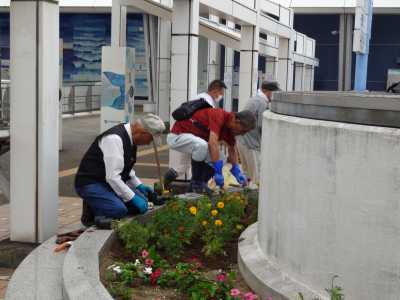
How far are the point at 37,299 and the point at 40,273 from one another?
521mm

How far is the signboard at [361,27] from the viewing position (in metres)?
15.6

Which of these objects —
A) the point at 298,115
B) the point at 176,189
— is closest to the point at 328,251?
the point at 298,115

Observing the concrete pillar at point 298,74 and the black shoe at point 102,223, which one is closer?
the black shoe at point 102,223

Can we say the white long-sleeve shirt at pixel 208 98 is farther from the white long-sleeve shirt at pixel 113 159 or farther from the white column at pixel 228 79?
the white column at pixel 228 79

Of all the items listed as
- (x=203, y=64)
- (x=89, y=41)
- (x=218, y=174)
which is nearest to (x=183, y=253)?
(x=218, y=174)

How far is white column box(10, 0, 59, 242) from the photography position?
5953mm

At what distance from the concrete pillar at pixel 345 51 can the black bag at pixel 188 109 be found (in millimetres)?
32544

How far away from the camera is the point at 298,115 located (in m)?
4.48

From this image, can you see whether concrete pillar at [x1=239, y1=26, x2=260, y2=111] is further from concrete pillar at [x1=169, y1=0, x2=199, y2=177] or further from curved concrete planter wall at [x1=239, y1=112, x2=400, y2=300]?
curved concrete planter wall at [x1=239, y1=112, x2=400, y2=300]

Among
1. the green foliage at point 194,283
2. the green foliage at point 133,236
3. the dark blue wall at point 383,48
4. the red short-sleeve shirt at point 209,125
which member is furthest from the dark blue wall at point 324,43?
the green foliage at point 194,283

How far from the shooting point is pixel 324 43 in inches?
1741

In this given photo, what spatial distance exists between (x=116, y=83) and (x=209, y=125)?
16.0 ft

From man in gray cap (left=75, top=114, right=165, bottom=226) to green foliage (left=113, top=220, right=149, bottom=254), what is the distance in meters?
0.41

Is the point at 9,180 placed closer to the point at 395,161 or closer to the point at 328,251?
the point at 328,251
